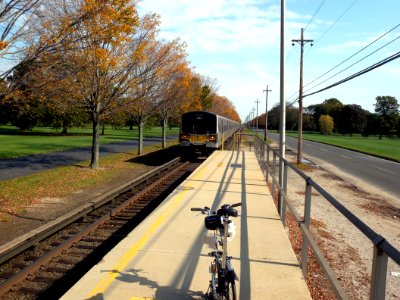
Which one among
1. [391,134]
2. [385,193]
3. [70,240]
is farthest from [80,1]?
[391,134]

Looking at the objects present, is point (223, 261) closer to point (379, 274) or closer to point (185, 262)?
point (185, 262)

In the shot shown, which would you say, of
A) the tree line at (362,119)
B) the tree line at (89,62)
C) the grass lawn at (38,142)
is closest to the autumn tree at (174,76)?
the tree line at (89,62)

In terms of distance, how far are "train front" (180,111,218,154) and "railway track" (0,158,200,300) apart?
1161 cm

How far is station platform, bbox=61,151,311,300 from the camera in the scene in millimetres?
4215

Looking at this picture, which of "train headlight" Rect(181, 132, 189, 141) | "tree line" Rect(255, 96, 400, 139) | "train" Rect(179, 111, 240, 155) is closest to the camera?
"train" Rect(179, 111, 240, 155)

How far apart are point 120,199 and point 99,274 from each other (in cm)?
736

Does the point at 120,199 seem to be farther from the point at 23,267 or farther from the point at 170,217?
the point at 23,267

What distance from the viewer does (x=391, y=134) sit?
4813 inches

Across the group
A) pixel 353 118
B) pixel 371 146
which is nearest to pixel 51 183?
pixel 371 146

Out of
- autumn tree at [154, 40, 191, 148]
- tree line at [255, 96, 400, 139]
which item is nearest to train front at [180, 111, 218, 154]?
autumn tree at [154, 40, 191, 148]

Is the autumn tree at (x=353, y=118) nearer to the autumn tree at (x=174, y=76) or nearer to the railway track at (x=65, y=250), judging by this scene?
the autumn tree at (x=174, y=76)

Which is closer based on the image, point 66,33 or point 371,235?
point 371,235

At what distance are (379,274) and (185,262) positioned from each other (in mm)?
3200

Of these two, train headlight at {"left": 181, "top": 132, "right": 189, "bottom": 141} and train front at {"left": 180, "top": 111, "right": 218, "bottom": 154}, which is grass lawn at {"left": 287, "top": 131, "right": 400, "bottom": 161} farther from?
train headlight at {"left": 181, "top": 132, "right": 189, "bottom": 141}
